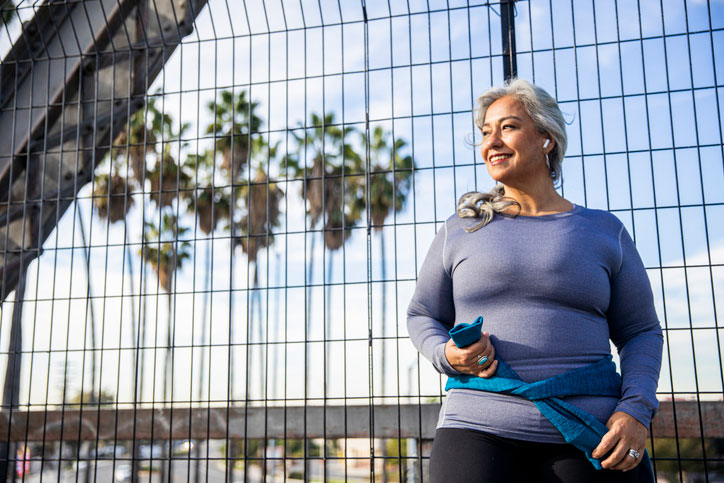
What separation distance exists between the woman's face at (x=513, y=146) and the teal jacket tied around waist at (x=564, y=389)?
1.36 ft

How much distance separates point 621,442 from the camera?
1407mm

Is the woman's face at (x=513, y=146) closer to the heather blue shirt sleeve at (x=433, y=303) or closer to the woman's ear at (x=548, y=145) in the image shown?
the woman's ear at (x=548, y=145)

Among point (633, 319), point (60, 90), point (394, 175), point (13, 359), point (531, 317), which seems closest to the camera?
point (531, 317)

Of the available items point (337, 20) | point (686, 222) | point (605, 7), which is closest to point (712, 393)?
point (686, 222)

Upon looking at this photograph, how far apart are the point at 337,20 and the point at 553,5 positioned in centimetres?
123

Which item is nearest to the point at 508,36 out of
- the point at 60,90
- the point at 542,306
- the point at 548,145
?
the point at 548,145

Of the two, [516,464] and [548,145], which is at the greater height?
[548,145]

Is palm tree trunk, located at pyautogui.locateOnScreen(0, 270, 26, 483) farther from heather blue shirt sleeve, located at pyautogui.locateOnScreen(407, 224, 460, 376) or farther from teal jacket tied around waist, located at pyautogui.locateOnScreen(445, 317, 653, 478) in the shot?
teal jacket tied around waist, located at pyautogui.locateOnScreen(445, 317, 653, 478)

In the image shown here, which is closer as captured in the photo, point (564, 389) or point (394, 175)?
point (564, 389)

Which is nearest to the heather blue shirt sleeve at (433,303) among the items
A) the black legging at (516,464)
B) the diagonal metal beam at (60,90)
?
the black legging at (516,464)

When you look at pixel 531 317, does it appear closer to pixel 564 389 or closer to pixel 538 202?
pixel 564 389

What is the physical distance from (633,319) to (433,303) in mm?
461

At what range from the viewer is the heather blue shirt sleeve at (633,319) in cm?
157

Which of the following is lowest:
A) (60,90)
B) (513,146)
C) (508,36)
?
(513,146)
